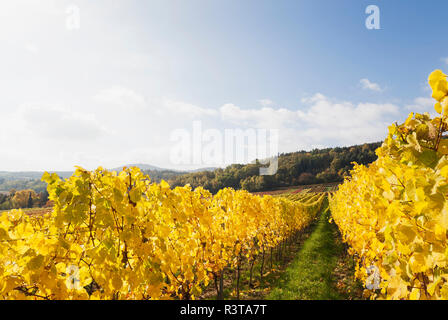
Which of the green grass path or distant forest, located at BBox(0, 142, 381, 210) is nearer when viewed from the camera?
the green grass path

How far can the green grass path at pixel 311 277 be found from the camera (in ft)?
24.9

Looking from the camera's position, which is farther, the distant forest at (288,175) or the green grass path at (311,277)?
the distant forest at (288,175)

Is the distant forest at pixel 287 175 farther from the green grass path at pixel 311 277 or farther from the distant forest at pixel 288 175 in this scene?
the green grass path at pixel 311 277

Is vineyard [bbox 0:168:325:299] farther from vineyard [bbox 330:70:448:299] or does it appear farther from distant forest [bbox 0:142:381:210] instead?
distant forest [bbox 0:142:381:210]

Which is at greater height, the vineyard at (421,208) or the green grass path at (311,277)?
the vineyard at (421,208)

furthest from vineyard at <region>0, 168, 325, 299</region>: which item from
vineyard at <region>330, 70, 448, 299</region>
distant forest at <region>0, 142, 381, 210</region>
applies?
distant forest at <region>0, 142, 381, 210</region>

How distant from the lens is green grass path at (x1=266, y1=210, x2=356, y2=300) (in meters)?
7.59

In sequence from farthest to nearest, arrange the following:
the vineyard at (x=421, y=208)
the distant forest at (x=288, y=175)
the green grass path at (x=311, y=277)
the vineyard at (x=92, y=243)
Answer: the distant forest at (x=288, y=175) < the green grass path at (x=311, y=277) < the vineyard at (x=92, y=243) < the vineyard at (x=421, y=208)

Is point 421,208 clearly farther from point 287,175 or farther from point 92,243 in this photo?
point 287,175

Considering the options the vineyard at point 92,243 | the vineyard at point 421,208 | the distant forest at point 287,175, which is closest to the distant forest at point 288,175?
the distant forest at point 287,175

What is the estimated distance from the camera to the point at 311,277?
9242 mm

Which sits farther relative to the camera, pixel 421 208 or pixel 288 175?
pixel 288 175

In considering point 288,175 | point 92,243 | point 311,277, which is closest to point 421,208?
point 92,243
